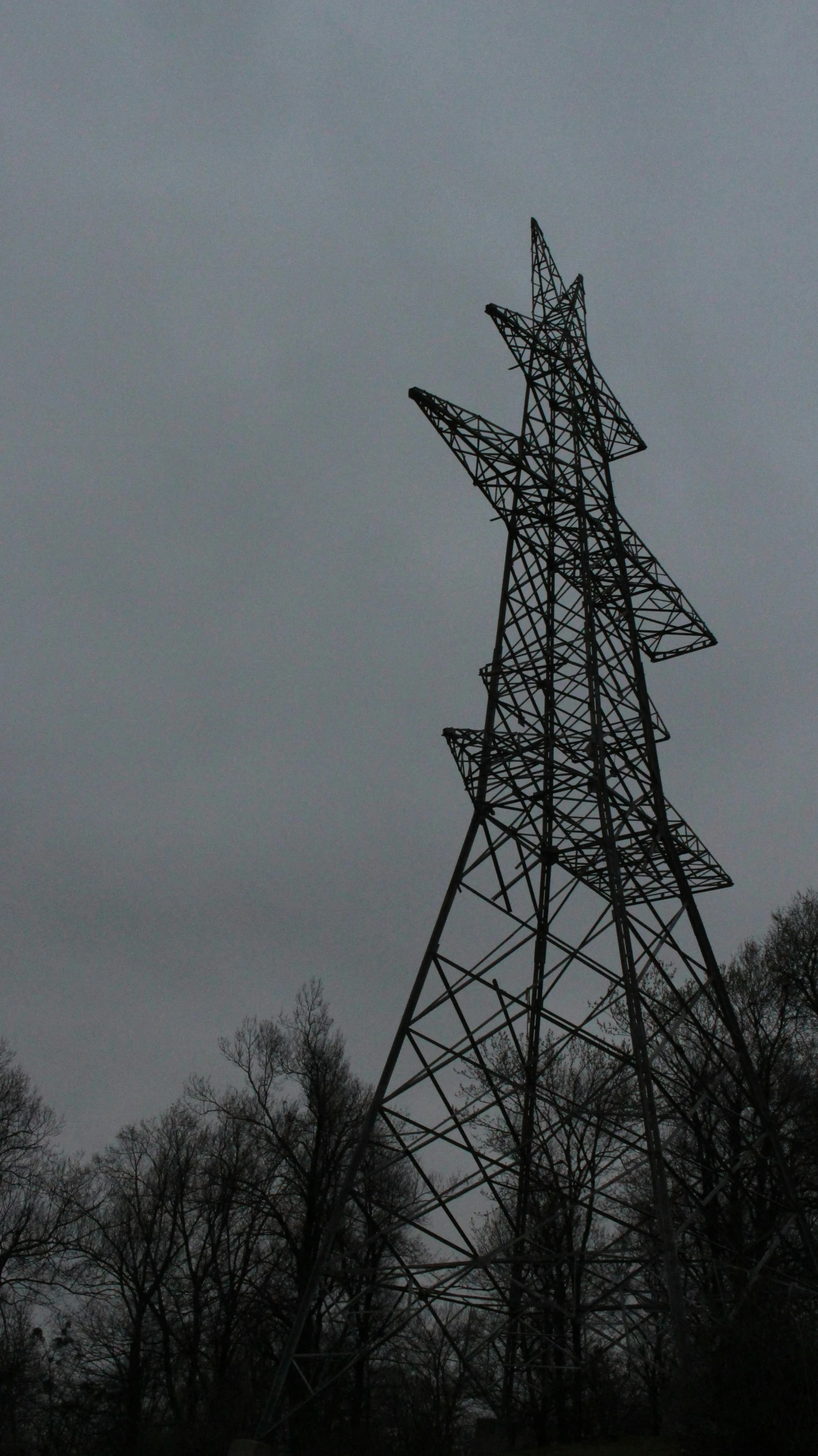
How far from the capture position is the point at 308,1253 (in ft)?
79.0

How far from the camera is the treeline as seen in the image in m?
18.5

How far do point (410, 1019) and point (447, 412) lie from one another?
8.05 meters

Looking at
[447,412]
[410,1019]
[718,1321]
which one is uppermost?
[447,412]

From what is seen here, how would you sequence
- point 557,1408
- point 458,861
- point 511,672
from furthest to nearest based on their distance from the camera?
point 557,1408 → point 511,672 → point 458,861

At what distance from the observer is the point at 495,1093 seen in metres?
11.9

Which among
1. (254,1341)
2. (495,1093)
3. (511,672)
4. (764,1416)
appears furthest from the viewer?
(254,1341)

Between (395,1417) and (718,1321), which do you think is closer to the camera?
(718,1321)

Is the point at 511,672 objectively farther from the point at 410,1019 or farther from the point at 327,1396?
the point at 327,1396

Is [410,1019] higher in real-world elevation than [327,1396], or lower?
higher

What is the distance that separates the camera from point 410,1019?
39.2 ft

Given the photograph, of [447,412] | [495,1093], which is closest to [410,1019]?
[495,1093]

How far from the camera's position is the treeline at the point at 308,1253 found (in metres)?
18.5

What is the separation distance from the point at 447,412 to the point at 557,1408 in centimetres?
1556

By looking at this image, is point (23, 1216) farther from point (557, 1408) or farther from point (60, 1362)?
point (557, 1408)
